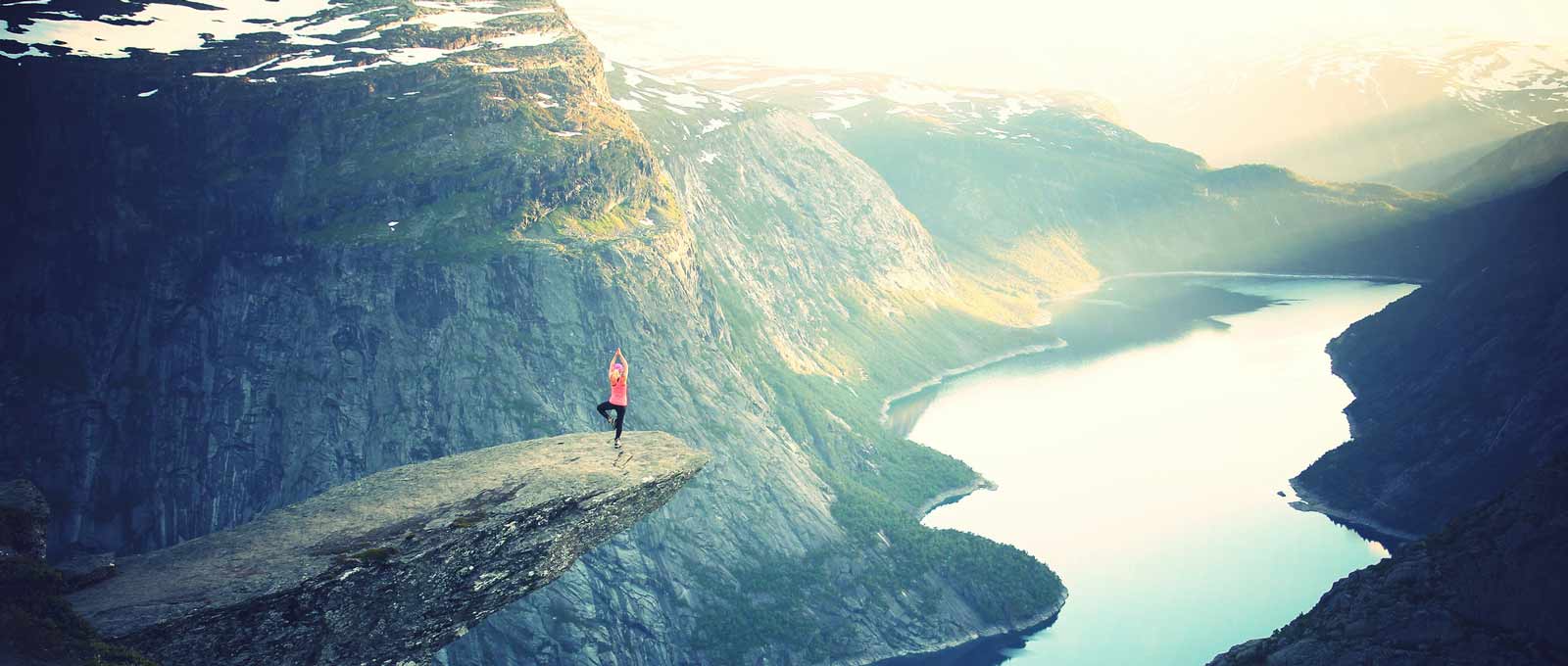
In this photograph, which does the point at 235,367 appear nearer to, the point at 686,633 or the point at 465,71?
the point at 465,71

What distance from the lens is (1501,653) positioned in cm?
4416

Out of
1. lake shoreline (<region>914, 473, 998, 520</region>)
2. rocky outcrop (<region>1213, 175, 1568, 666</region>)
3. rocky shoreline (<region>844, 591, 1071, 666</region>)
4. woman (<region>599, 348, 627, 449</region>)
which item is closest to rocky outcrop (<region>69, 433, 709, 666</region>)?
woman (<region>599, 348, 627, 449</region>)

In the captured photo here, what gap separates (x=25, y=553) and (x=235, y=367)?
68.4 m

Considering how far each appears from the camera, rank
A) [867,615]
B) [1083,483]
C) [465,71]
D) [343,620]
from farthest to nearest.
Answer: [1083,483], [465,71], [867,615], [343,620]

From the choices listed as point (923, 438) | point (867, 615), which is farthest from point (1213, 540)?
point (923, 438)

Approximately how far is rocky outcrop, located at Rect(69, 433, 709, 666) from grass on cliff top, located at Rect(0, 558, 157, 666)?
3.34 feet

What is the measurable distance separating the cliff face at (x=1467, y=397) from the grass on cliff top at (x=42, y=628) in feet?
336

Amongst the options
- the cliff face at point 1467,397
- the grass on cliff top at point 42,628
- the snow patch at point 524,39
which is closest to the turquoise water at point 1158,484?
the cliff face at point 1467,397

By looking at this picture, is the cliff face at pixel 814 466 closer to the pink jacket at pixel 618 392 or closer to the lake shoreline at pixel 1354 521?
the lake shoreline at pixel 1354 521

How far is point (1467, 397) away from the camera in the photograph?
109 m

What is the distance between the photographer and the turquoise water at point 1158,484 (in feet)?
285

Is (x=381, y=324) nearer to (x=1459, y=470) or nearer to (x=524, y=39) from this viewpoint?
(x=524, y=39)

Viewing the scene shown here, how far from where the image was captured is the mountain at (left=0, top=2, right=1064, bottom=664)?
79.9 meters

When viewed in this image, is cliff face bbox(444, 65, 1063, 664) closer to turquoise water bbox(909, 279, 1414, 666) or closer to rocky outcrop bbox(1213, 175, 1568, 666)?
turquoise water bbox(909, 279, 1414, 666)
